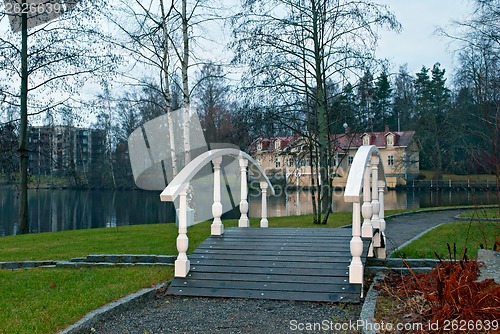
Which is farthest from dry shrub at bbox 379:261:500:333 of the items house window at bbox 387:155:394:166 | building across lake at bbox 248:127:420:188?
house window at bbox 387:155:394:166

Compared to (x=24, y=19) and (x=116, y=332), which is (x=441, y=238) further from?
(x=24, y=19)

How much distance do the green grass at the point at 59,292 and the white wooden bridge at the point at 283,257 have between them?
644 millimetres

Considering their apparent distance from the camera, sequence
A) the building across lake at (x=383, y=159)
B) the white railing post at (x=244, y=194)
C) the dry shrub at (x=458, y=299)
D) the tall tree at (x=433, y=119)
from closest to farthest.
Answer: the dry shrub at (x=458, y=299)
the white railing post at (x=244, y=194)
the building across lake at (x=383, y=159)
the tall tree at (x=433, y=119)

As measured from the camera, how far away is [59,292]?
5680 mm

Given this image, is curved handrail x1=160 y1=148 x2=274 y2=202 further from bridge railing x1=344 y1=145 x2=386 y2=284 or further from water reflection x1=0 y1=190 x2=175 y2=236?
water reflection x1=0 y1=190 x2=175 y2=236

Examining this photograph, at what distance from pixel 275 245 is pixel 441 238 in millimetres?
4233

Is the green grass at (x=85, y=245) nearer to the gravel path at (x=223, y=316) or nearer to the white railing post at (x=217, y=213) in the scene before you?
the white railing post at (x=217, y=213)

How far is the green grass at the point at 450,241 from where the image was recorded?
23.9 feet

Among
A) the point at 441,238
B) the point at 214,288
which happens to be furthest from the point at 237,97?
the point at 214,288

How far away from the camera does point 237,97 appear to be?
1357cm

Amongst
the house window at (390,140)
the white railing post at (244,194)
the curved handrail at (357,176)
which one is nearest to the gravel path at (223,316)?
the curved handrail at (357,176)

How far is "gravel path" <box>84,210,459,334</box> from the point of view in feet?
15.1

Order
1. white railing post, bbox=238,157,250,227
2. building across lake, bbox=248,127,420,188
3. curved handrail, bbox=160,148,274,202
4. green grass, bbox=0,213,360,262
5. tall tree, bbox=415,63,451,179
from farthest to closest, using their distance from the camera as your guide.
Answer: tall tree, bbox=415,63,451,179 < building across lake, bbox=248,127,420,188 < green grass, bbox=0,213,360,262 < white railing post, bbox=238,157,250,227 < curved handrail, bbox=160,148,274,202

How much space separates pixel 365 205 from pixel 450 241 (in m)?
3.35
